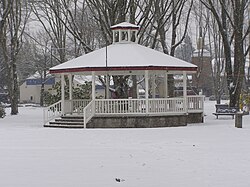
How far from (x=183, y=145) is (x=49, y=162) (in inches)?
195

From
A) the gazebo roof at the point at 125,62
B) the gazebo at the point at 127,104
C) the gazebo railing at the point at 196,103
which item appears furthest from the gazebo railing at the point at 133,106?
the gazebo railing at the point at 196,103

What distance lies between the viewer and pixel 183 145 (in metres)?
15.5

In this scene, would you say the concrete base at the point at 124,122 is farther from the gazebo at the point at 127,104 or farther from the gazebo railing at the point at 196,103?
the gazebo railing at the point at 196,103

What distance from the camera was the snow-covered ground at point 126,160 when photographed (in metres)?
10.2

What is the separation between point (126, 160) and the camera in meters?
12.6

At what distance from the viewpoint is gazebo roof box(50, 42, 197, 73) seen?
77.4 feet

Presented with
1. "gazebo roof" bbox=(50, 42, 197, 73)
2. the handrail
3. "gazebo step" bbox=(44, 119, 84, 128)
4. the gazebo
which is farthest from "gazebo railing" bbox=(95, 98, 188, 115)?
the handrail

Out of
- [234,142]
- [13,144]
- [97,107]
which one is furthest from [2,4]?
[234,142]

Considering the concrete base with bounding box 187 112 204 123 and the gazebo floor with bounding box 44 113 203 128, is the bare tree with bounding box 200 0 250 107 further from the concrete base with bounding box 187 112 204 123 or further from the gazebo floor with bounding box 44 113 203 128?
the gazebo floor with bounding box 44 113 203 128

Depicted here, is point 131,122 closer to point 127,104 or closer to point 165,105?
point 127,104

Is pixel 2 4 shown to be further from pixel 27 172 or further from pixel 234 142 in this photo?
pixel 27 172

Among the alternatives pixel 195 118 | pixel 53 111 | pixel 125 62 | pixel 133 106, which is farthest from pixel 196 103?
pixel 53 111

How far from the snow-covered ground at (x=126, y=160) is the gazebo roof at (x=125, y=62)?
5.45 meters

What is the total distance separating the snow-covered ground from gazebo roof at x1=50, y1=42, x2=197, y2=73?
5454 mm
